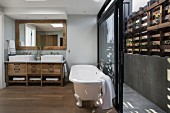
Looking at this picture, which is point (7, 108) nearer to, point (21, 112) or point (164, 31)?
point (21, 112)

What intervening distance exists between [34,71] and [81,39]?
6.78ft

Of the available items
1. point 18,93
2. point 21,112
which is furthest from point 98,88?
point 18,93

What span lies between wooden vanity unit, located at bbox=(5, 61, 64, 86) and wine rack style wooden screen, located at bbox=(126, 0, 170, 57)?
96.4 inches

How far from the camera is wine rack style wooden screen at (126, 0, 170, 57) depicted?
3496 millimetres

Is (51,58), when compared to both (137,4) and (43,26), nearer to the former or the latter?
(43,26)

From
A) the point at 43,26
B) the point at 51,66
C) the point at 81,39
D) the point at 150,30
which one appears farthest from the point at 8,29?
the point at 150,30

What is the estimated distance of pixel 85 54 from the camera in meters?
6.60

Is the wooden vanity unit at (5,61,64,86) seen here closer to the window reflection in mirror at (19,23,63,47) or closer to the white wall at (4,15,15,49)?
the white wall at (4,15,15,49)

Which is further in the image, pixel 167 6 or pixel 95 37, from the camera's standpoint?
pixel 95 37

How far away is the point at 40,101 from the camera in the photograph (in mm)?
4191

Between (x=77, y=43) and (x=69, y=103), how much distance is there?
2.99m

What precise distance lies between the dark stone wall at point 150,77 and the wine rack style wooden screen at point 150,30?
198mm

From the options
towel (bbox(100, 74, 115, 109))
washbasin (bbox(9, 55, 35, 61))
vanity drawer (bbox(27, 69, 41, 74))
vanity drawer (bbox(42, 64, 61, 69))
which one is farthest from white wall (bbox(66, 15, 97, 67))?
towel (bbox(100, 74, 115, 109))

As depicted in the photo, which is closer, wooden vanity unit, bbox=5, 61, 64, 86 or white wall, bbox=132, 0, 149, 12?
white wall, bbox=132, 0, 149, 12
